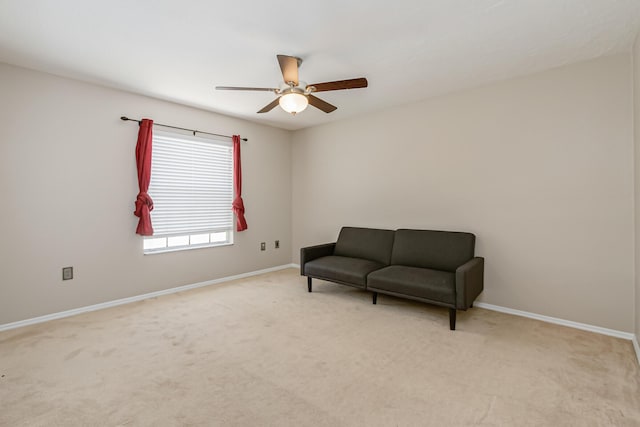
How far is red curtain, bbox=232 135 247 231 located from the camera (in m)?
4.82

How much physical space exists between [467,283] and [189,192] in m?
3.68

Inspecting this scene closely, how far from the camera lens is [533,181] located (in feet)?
10.6

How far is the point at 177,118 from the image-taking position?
423 centimetres

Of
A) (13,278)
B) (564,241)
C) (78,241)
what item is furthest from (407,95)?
(13,278)

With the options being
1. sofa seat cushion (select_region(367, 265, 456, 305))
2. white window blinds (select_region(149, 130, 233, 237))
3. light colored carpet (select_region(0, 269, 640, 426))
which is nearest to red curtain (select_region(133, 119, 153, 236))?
white window blinds (select_region(149, 130, 233, 237))

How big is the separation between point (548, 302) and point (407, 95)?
278 centimetres

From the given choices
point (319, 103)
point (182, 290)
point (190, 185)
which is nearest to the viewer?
point (319, 103)

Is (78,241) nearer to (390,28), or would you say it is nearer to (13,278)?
(13,278)

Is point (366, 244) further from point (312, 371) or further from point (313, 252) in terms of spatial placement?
point (312, 371)

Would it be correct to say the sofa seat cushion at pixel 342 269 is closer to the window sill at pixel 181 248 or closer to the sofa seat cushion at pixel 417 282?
the sofa seat cushion at pixel 417 282

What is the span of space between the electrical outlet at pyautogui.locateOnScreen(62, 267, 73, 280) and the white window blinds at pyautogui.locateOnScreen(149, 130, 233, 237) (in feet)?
3.12

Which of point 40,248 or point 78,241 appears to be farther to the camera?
point 78,241

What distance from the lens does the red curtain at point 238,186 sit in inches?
190

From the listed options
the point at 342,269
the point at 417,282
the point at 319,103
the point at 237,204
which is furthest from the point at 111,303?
the point at 417,282
